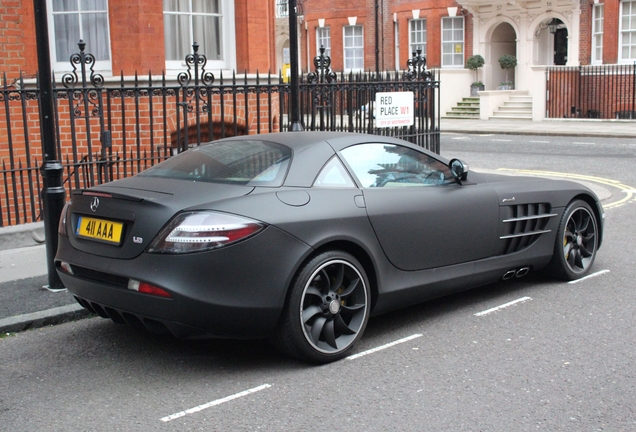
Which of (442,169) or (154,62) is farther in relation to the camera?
(154,62)

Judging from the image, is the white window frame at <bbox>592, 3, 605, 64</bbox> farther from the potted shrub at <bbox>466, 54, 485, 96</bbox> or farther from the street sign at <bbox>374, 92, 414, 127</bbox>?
the street sign at <bbox>374, 92, 414, 127</bbox>

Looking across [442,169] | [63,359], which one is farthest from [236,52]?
[63,359]

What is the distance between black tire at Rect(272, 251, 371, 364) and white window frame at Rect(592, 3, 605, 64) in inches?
1126

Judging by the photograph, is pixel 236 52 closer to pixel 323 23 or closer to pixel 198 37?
pixel 198 37

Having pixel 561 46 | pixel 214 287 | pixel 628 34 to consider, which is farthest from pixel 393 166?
pixel 561 46

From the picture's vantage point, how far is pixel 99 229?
205 inches

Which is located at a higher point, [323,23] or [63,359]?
[323,23]

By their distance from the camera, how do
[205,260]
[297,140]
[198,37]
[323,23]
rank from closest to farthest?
[205,260] < [297,140] < [198,37] < [323,23]

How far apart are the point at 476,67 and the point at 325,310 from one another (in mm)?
30834

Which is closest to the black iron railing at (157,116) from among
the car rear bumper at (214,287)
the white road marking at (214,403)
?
the car rear bumper at (214,287)

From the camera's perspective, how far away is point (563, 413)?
432cm

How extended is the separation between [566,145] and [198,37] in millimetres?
12779

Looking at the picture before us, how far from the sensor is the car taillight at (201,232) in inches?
186

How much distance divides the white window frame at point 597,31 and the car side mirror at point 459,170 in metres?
27.2
